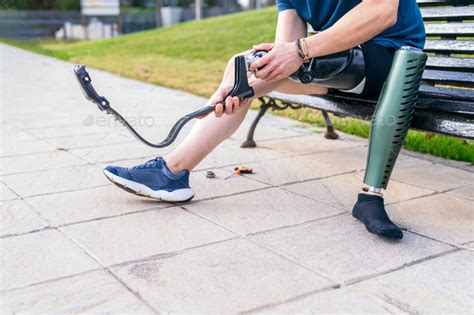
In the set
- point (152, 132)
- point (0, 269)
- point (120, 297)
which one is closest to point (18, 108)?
point (152, 132)

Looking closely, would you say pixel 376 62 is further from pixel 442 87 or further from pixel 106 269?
pixel 106 269

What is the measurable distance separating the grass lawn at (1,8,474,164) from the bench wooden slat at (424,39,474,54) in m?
0.66

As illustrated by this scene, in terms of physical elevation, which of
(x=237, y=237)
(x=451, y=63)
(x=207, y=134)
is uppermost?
(x=451, y=63)

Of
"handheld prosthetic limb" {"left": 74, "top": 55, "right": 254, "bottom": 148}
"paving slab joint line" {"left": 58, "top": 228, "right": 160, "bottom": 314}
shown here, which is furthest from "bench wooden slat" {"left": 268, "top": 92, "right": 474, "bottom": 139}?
"paving slab joint line" {"left": 58, "top": 228, "right": 160, "bottom": 314}

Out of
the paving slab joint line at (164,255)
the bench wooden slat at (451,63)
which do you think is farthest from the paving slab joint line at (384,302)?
the bench wooden slat at (451,63)

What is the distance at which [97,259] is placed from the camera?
224 cm

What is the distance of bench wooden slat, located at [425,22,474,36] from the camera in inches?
131

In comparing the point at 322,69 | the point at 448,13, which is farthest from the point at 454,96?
the point at 448,13

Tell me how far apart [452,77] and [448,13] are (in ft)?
1.48

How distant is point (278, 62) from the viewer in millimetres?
2502

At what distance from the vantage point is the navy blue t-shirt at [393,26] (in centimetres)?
272

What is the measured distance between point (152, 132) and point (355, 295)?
3.10 m

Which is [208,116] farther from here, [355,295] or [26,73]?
[26,73]

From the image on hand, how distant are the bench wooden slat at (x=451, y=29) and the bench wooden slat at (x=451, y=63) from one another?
0.52 ft
